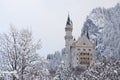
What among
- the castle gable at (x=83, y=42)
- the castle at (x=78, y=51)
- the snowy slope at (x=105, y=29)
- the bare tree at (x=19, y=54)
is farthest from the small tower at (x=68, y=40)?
the bare tree at (x=19, y=54)

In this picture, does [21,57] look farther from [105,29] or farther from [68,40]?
[105,29]

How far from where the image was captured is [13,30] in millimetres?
15047

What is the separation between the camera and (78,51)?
118m

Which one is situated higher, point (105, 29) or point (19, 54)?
point (105, 29)

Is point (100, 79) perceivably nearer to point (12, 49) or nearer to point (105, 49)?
point (12, 49)

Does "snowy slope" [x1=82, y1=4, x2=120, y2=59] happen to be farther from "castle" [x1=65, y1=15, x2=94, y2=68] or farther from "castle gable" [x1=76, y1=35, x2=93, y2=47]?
"castle gable" [x1=76, y1=35, x2=93, y2=47]

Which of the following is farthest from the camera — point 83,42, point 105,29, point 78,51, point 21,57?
point 105,29

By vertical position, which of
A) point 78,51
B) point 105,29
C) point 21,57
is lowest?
point 21,57

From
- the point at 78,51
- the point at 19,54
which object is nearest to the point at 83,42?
the point at 78,51

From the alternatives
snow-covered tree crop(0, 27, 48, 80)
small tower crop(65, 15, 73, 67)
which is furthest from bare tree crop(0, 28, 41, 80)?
small tower crop(65, 15, 73, 67)

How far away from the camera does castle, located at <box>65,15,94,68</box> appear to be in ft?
376

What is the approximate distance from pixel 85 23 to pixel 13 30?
6007 inches

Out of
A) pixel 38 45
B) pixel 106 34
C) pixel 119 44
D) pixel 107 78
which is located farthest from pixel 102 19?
pixel 38 45

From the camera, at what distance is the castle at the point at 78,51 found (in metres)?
115
